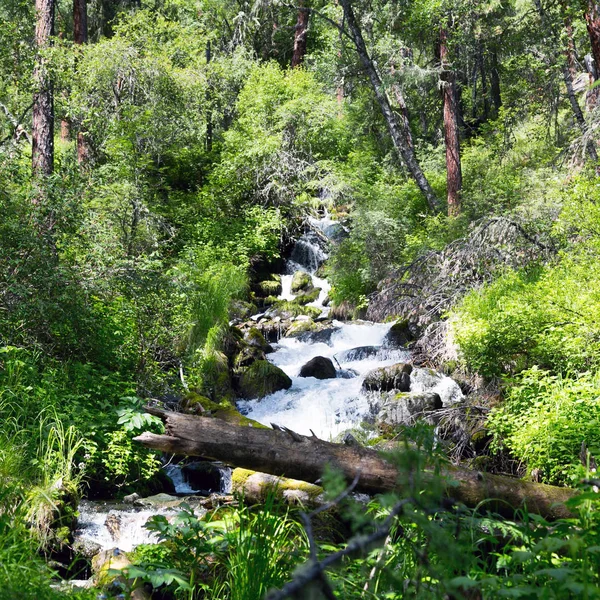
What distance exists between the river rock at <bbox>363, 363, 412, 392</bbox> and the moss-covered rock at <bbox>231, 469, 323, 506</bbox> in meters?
5.08

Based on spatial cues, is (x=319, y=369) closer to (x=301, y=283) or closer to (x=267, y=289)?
(x=267, y=289)

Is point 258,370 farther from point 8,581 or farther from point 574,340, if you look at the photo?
point 8,581

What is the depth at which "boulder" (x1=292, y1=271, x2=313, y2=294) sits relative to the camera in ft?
54.2

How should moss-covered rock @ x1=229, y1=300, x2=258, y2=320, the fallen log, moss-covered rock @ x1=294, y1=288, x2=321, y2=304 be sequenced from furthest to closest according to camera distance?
moss-covered rock @ x1=294, y1=288, x2=321, y2=304, moss-covered rock @ x1=229, y1=300, x2=258, y2=320, the fallen log

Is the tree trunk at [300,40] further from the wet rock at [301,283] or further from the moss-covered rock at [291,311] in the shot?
the moss-covered rock at [291,311]

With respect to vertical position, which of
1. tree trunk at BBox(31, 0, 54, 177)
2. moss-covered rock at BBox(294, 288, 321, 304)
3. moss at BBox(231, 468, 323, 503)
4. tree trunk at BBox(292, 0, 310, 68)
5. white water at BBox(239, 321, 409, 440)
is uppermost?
tree trunk at BBox(292, 0, 310, 68)

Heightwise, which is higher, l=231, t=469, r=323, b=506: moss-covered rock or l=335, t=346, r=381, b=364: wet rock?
l=231, t=469, r=323, b=506: moss-covered rock

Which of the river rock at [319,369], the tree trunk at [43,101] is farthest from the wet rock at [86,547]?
the tree trunk at [43,101]

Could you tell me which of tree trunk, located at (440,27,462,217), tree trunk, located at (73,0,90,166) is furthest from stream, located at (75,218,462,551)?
tree trunk, located at (73,0,90,166)

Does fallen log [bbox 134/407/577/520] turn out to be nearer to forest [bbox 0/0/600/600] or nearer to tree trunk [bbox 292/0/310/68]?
forest [bbox 0/0/600/600]

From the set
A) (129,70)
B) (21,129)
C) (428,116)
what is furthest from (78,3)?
(428,116)

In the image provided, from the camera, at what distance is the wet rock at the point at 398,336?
40.2 ft

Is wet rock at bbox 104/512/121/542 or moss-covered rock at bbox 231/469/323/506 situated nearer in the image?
moss-covered rock at bbox 231/469/323/506

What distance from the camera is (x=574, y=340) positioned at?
630 cm
